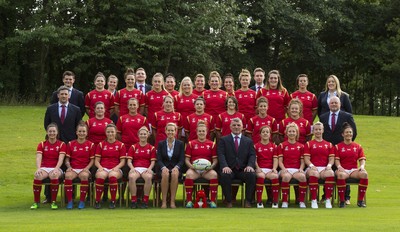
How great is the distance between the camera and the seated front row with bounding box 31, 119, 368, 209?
533 inches

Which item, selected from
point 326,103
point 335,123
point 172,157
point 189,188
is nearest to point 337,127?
point 335,123

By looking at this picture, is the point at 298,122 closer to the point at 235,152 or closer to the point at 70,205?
the point at 235,152

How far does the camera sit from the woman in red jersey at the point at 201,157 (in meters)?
13.5

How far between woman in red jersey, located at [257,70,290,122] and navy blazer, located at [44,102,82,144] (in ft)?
11.7

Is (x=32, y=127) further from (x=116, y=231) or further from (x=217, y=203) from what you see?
(x=116, y=231)

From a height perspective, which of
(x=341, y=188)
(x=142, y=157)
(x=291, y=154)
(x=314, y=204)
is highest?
(x=291, y=154)

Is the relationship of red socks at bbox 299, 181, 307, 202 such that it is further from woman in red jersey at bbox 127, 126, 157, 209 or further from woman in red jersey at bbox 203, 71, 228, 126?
woman in red jersey at bbox 127, 126, 157, 209

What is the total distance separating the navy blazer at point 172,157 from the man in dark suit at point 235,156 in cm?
69

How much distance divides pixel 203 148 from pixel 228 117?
0.85 m

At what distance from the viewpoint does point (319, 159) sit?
546 inches

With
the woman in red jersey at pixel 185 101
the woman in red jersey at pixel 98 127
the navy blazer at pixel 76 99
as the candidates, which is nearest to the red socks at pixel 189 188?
the woman in red jersey at pixel 185 101

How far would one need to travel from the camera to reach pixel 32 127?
2789 cm

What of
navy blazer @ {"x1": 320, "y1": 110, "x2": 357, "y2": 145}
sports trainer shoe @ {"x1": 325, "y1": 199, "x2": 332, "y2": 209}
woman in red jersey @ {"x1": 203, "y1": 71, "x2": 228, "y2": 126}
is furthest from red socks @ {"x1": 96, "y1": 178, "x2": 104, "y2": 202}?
navy blazer @ {"x1": 320, "y1": 110, "x2": 357, "y2": 145}

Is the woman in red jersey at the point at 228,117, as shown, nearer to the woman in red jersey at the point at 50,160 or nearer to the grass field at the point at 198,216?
the grass field at the point at 198,216
